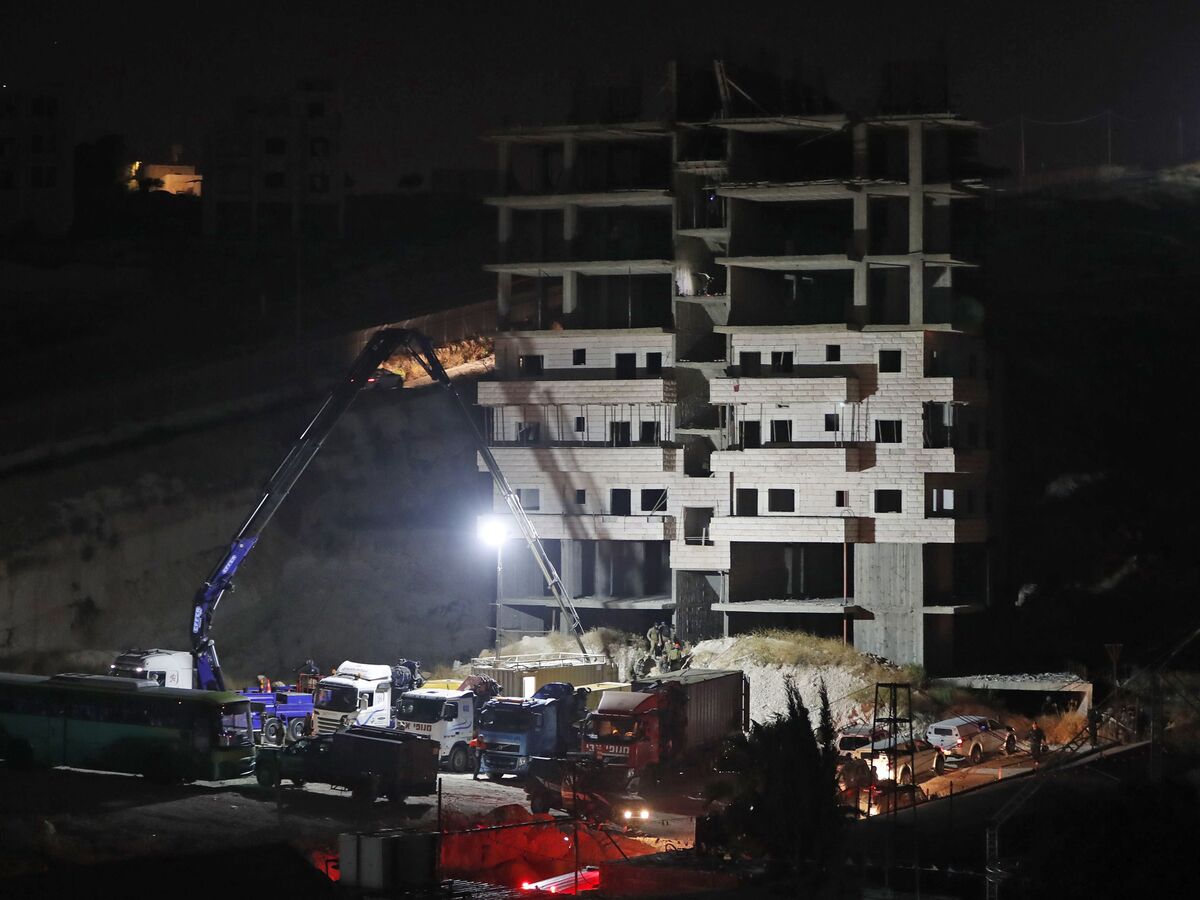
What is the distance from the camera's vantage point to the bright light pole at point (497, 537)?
76.4 m

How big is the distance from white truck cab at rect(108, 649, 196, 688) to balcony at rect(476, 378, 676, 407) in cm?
2055

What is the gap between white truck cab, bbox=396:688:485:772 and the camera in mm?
55938

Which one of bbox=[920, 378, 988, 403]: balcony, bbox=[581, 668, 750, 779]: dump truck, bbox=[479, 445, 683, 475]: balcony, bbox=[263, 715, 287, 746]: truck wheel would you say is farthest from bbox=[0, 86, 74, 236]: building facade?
bbox=[581, 668, 750, 779]: dump truck

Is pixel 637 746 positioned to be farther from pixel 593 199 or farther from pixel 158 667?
pixel 593 199

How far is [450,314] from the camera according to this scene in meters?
99.1

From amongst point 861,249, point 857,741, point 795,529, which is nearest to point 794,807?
point 857,741

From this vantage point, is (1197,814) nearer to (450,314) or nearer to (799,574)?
(799,574)

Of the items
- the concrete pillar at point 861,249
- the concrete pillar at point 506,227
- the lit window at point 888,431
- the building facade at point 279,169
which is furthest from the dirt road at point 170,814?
the building facade at point 279,169

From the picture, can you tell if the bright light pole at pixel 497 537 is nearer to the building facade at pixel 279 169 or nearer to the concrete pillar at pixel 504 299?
the concrete pillar at pixel 504 299

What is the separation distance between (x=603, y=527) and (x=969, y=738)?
71.1ft

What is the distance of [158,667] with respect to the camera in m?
60.2

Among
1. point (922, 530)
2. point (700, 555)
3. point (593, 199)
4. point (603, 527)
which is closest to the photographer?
point (922, 530)

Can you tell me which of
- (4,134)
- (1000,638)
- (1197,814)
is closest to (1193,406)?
(1000,638)

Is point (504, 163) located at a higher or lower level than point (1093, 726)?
higher
